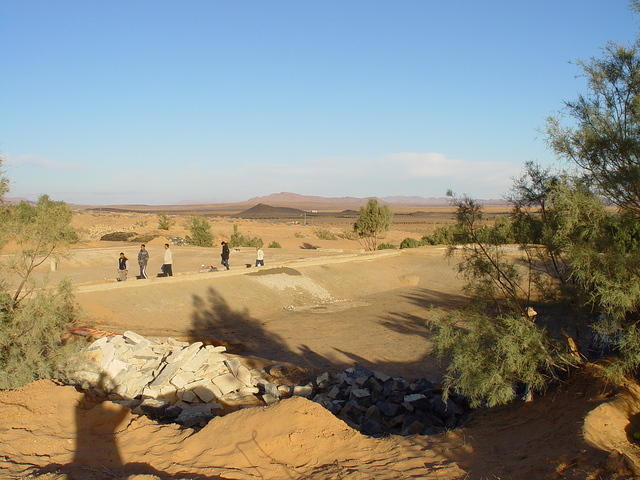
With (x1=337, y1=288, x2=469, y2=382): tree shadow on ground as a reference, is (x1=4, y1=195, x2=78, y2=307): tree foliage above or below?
above

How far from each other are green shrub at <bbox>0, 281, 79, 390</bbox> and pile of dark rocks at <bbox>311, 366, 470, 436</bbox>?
5.44m

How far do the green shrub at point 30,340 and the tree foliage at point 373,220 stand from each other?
36274mm

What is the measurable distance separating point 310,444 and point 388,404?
3579 mm

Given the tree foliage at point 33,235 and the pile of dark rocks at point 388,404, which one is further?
the tree foliage at point 33,235

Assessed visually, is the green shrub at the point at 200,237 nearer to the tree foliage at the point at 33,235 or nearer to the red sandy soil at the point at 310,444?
the tree foliage at the point at 33,235

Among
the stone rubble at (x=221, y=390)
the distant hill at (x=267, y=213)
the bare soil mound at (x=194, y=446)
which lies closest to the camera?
the bare soil mound at (x=194, y=446)

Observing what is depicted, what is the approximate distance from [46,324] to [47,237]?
72.7 inches

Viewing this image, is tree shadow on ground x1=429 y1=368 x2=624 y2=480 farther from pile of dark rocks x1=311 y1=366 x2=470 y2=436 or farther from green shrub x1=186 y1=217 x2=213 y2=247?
green shrub x1=186 y1=217 x2=213 y2=247

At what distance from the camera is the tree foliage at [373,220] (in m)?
46.6

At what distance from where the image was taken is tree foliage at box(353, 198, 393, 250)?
46.6m

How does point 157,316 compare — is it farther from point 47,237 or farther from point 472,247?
point 472,247

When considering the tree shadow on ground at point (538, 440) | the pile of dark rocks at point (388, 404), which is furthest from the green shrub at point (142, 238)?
the tree shadow on ground at point (538, 440)

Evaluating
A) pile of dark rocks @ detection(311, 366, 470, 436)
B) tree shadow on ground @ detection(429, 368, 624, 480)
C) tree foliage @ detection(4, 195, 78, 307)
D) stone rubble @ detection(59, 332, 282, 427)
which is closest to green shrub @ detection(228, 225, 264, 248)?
stone rubble @ detection(59, 332, 282, 427)

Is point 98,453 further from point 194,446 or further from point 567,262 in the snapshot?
point 567,262
